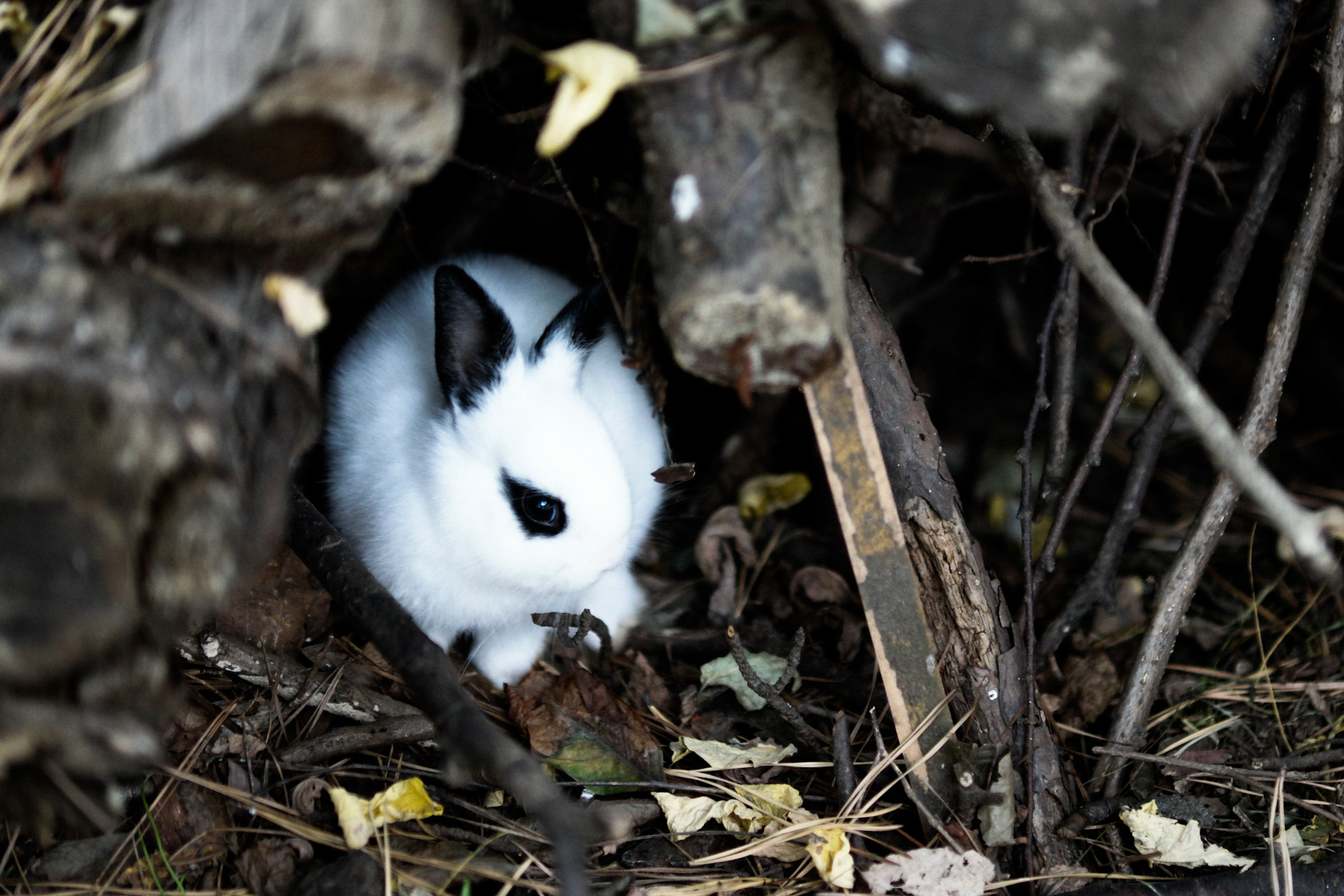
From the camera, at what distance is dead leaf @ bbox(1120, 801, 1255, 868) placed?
2.45 meters

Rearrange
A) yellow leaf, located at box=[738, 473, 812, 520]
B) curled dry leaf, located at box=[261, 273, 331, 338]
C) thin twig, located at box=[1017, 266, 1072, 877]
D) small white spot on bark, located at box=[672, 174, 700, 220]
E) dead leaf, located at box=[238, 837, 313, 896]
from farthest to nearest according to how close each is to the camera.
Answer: yellow leaf, located at box=[738, 473, 812, 520]
thin twig, located at box=[1017, 266, 1072, 877]
dead leaf, located at box=[238, 837, 313, 896]
small white spot on bark, located at box=[672, 174, 700, 220]
curled dry leaf, located at box=[261, 273, 331, 338]

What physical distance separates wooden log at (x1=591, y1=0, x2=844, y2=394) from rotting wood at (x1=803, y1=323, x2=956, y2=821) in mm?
517

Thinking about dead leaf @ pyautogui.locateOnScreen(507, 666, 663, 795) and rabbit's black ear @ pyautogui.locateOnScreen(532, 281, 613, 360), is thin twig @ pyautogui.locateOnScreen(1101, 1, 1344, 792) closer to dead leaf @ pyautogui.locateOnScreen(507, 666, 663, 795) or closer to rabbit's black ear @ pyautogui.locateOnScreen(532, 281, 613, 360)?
dead leaf @ pyautogui.locateOnScreen(507, 666, 663, 795)

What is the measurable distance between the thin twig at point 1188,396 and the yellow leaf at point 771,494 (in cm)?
195

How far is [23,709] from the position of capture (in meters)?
→ 1.60

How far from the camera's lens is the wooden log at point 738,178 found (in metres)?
1.89

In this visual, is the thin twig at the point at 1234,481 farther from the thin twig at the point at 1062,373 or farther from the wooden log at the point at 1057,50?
the wooden log at the point at 1057,50

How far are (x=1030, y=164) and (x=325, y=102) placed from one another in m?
1.58

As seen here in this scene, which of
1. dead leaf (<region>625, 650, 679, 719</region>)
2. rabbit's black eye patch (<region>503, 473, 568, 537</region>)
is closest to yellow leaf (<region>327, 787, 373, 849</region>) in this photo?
rabbit's black eye patch (<region>503, 473, 568, 537</region>)

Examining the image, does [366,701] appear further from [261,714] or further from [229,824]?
[229,824]

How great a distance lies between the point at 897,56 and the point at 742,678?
1.99 m

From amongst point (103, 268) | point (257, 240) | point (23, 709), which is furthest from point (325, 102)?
point (23, 709)

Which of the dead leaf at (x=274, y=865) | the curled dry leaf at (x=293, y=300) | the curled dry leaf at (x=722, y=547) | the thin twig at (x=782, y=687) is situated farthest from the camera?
the curled dry leaf at (x=722, y=547)

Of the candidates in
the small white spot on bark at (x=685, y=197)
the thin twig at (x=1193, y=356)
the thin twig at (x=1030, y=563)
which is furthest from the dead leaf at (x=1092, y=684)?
the small white spot on bark at (x=685, y=197)
